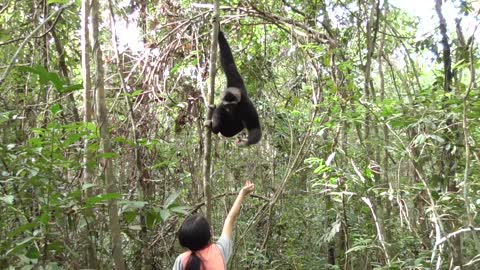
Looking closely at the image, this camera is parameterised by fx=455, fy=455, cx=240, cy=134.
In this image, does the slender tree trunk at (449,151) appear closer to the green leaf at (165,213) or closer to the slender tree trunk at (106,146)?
the green leaf at (165,213)

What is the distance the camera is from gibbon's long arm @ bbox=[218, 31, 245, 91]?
5.20 metres

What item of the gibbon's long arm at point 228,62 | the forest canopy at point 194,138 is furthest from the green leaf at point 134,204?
the gibbon's long arm at point 228,62

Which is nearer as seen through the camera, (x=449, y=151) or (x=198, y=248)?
(x=198, y=248)

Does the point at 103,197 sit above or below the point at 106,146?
below

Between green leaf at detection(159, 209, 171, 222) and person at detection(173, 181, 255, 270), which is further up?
green leaf at detection(159, 209, 171, 222)

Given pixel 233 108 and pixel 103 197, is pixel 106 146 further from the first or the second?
pixel 233 108

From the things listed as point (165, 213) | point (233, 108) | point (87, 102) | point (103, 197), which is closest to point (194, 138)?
point (233, 108)

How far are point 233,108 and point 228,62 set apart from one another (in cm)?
58

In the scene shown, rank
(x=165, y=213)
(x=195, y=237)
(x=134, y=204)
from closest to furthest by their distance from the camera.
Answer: (x=195, y=237)
(x=134, y=204)
(x=165, y=213)

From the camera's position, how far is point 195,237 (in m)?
2.90

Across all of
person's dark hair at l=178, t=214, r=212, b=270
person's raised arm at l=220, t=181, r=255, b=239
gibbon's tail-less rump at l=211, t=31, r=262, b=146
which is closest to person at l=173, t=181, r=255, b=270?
person's dark hair at l=178, t=214, r=212, b=270

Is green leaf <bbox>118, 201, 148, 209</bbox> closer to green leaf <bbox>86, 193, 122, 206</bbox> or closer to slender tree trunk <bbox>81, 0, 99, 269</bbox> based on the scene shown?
green leaf <bbox>86, 193, 122, 206</bbox>

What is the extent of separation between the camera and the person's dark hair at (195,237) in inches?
114

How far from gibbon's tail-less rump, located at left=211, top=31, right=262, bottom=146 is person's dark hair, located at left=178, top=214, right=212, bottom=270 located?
6.42 ft
